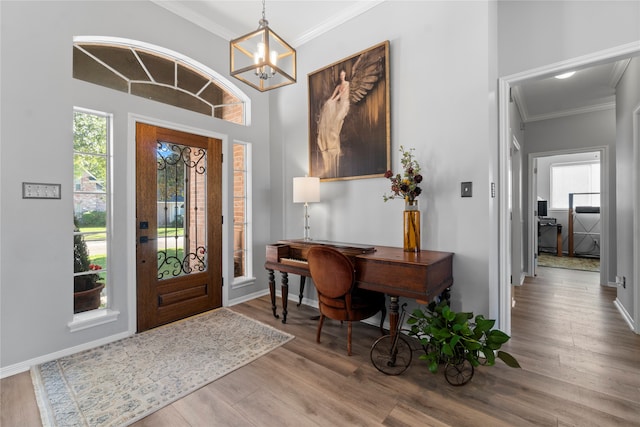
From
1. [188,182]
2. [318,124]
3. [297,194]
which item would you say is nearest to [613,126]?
[318,124]

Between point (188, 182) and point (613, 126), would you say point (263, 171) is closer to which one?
point (188, 182)

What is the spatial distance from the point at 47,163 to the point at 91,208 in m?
0.47

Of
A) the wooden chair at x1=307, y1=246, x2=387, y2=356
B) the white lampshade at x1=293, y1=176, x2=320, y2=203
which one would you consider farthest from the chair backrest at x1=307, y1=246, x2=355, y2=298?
the white lampshade at x1=293, y1=176, x2=320, y2=203

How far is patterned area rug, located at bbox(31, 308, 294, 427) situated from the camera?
5.44 ft

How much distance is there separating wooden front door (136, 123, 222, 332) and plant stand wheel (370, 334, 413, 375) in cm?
200

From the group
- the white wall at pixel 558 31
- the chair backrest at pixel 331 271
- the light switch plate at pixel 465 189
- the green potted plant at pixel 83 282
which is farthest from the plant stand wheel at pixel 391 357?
the green potted plant at pixel 83 282

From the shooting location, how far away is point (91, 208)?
248cm

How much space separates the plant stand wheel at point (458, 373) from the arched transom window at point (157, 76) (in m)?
3.45

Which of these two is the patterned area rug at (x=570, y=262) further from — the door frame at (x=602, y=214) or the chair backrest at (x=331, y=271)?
the chair backrest at (x=331, y=271)

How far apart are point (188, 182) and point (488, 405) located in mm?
3185

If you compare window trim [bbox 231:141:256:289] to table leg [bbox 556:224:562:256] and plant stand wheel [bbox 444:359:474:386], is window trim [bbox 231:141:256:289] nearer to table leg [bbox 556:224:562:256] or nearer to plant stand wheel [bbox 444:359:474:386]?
plant stand wheel [bbox 444:359:474:386]

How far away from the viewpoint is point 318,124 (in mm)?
3326

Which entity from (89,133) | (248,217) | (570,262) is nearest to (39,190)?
(89,133)

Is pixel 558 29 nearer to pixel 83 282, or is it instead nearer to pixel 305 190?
pixel 305 190
